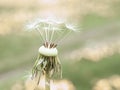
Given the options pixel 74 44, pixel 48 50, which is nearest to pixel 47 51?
pixel 48 50

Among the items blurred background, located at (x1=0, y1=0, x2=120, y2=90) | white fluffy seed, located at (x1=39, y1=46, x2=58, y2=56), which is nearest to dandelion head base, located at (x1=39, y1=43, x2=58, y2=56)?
white fluffy seed, located at (x1=39, y1=46, x2=58, y2=56)

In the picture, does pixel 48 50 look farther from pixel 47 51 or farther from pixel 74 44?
pixel 74 44

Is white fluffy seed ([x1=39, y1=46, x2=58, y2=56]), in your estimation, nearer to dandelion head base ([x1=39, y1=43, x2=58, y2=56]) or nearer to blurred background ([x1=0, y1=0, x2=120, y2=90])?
dandelion head base ([x1=39, y1=43, x2=58, y2=56])

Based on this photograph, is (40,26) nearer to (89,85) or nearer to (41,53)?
(41,53)

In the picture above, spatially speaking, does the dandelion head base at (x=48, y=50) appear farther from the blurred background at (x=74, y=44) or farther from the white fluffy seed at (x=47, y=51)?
the blurred background at (x=74, y=44)

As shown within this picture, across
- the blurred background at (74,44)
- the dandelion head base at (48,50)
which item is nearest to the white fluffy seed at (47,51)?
the dandelion head base at (48,50)

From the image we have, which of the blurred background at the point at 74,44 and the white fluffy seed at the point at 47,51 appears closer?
the white fluffy seed at the point at 47,51

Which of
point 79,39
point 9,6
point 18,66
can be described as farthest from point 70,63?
point 9,6

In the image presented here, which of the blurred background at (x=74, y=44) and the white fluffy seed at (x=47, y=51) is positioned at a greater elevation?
the blurred background at (x=74, y=44)
